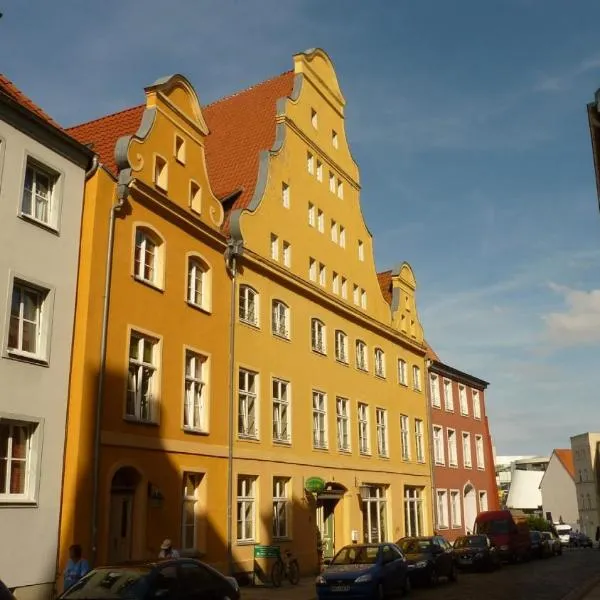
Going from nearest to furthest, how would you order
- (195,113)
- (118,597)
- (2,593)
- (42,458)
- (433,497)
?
(2,593)
(118,597)
(42,458)
(195,113)
(433,497)

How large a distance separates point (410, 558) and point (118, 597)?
14799 mm

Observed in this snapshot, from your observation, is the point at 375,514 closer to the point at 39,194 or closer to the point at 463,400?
the point at 463,400

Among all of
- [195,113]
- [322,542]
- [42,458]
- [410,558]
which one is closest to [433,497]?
[322,542]

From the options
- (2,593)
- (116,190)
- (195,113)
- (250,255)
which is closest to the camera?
(2,593)

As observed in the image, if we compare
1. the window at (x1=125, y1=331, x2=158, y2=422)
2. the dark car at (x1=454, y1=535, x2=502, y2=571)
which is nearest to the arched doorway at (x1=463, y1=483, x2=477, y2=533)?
the dark car at (x1=454, y1=535, x2=502, y2=571)

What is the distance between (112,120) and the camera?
23969mm

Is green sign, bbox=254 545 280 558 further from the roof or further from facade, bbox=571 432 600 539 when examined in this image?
facade, bbox=571 432 600 539

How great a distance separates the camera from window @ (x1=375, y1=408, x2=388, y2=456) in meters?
33.9

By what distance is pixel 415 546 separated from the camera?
2514cm

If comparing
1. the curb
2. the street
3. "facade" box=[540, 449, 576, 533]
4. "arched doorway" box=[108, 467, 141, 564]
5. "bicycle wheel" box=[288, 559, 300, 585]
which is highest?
"facade" box=[540, 449, 576, 533]

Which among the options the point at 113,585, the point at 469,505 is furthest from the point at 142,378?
the point at 469,505

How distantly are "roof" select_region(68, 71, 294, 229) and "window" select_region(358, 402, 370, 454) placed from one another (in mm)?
10751

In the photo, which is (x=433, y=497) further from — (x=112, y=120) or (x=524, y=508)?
(x=524, y=508)

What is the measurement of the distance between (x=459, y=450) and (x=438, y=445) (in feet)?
10.6
